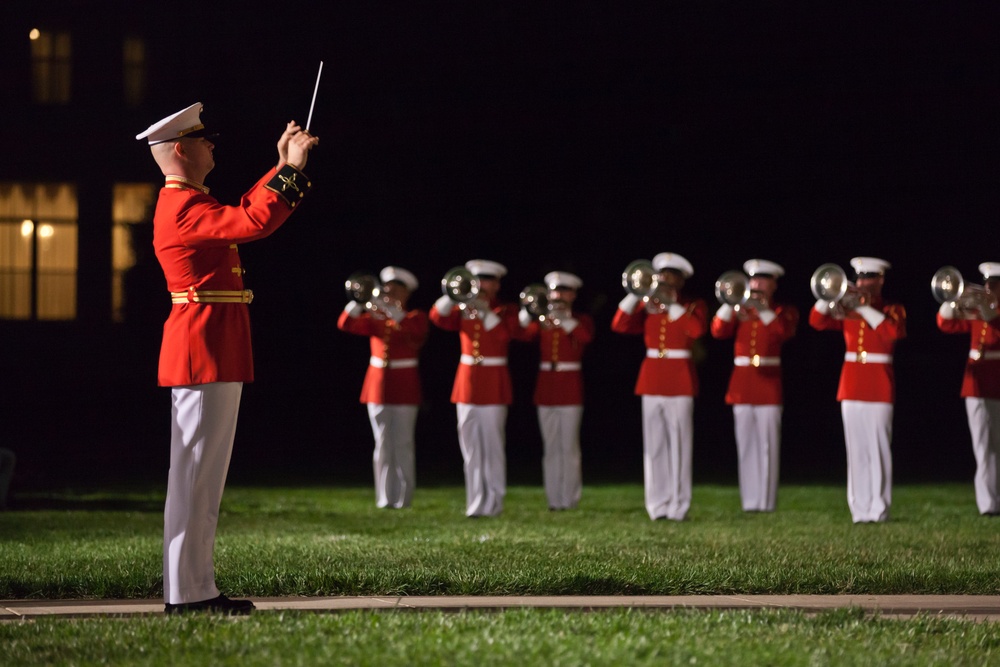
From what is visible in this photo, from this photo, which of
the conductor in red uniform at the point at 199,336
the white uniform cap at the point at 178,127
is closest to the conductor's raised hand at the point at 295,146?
the conductor in red uniform at the point at 199,336

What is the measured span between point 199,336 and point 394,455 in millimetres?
7515

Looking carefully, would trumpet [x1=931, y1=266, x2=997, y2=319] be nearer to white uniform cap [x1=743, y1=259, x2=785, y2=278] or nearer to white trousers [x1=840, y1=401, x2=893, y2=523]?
white trousers [x1=840, y1=401, x2=893, y2=523]

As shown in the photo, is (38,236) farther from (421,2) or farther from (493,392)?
(493,392)

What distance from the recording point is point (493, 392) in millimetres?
13469

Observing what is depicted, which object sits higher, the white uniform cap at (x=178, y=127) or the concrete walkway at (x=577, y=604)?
the white uniform cap at (x=178, y=127)

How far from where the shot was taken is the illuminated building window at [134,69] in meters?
21.7

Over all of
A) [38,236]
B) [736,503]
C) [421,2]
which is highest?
Result: [421,2]

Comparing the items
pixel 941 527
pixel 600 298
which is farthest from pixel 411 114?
pixel 941 527

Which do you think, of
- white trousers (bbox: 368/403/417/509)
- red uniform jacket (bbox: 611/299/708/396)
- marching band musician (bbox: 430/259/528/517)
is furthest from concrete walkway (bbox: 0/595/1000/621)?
white trousers (bbox: 368/403/417/509)

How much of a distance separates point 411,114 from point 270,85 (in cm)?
182

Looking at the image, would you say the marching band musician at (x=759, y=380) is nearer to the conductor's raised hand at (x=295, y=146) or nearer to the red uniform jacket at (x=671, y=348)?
the red uniform jacket at (x=671, y=348)

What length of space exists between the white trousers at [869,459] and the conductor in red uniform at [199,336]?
689cm

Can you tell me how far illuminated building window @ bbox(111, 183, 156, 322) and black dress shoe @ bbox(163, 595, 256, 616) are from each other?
14.9 meters

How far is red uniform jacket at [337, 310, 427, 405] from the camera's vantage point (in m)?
14.2
